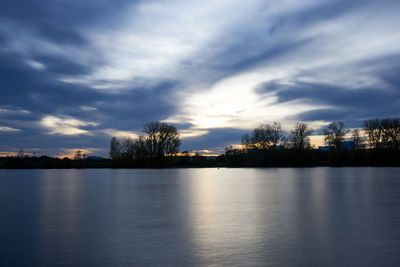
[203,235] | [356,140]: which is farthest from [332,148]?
[203,235]

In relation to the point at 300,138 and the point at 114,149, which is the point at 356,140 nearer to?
the point at 300,138

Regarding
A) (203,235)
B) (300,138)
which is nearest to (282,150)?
(300,138)

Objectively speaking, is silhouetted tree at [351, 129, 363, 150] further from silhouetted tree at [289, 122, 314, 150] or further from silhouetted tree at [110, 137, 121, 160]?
silhouetted tree at [110, 137, 121, 160]

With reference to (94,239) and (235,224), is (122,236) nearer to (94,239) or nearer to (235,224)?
(94,239)

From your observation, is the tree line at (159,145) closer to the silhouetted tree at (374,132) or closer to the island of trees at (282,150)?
the island of trees at (282,150)

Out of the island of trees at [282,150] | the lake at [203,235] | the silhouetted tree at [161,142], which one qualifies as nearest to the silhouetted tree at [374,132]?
the island of trees at [282,150]

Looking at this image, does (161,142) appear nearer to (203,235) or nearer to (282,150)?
(282,150)

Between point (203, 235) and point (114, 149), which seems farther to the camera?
point (114, 149)

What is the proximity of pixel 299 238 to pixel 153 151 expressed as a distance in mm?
75696

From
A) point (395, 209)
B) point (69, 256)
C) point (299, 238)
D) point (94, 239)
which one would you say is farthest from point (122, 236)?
point (395, 209)

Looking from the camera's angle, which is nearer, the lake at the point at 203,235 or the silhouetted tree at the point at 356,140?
the lake at the point at 203,235

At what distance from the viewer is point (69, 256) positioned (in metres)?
6.27

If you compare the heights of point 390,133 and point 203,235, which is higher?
point 390,133

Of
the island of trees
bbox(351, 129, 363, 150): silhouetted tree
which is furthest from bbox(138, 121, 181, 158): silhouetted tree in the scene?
bbox(351, 129, 363, 150): silhouetted tree
